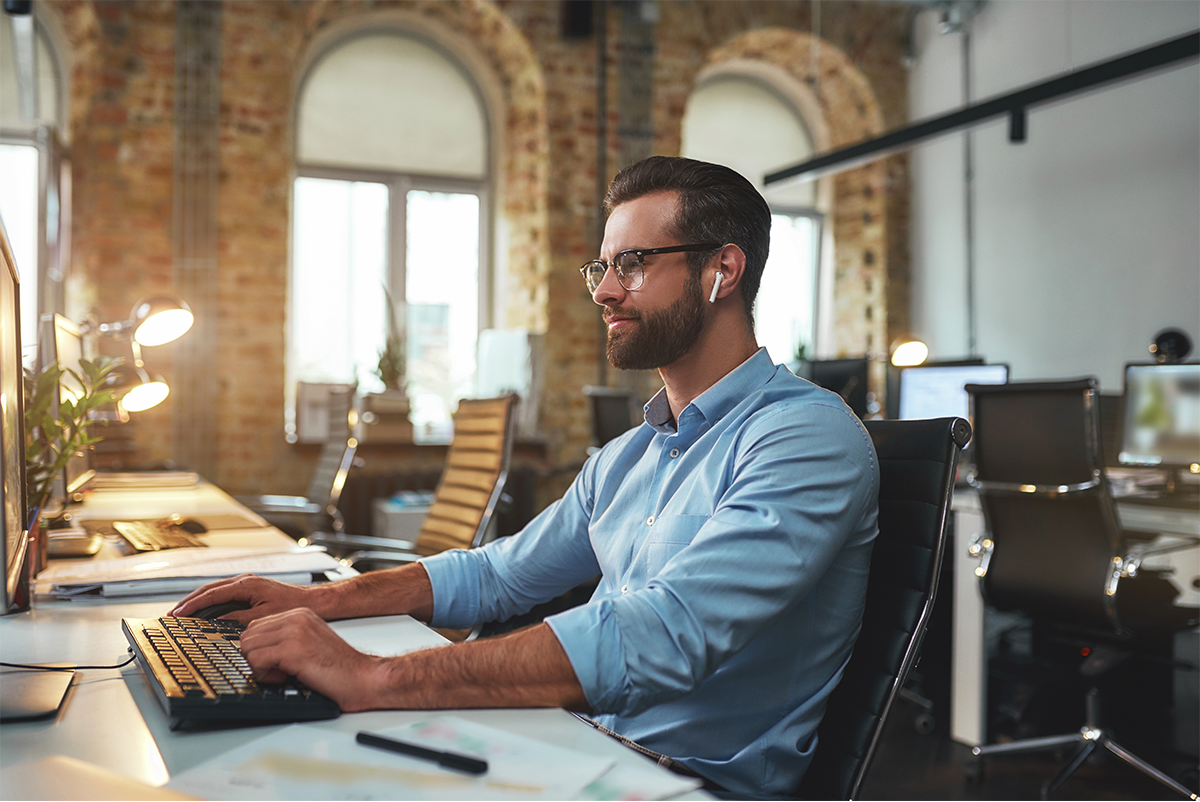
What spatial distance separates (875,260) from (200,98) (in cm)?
439

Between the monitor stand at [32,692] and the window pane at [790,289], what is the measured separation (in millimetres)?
5952

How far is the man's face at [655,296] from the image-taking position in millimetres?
1341

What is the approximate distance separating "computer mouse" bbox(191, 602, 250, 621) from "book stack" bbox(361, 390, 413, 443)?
3958mm

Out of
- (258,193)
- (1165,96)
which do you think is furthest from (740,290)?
(1165,96)

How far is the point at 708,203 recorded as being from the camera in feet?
4.41

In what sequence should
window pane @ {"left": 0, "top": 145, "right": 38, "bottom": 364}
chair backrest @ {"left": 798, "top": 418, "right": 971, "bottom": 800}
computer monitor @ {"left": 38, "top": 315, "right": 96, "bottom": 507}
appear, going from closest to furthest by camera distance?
chair backrest @ {"left": 798, "top": 418, "right": 971, "bottom": 800}
computer monitor @ {"left": 38, "top": 315, "right": 96, "bottom": 507}
window pane @ {"left": 0, "top": 145, "right": 38, "bottom": 364}

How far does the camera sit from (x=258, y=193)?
16.6 feet

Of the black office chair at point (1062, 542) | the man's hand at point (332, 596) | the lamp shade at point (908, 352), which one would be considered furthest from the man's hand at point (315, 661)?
the lamp shade at point (908, 352)

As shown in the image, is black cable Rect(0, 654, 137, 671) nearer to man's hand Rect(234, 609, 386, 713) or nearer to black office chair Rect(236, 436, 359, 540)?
man's hand Rect(234, 609, 386, 713)

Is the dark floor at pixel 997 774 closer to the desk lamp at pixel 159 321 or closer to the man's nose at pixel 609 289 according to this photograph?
the man's nose at pixel 609 289

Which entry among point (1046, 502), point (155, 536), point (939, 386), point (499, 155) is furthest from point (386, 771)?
point (499, 155)

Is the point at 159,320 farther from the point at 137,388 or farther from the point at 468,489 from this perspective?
the point at 468,489

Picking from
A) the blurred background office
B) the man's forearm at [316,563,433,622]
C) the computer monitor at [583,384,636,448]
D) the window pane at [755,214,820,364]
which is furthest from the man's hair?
the window pane at [755,214,820,364]

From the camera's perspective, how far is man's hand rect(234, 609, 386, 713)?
3.05ft
